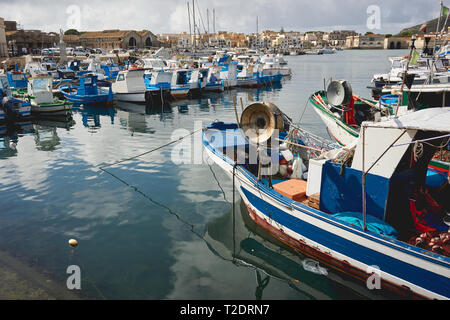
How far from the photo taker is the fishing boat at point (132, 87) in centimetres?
3422

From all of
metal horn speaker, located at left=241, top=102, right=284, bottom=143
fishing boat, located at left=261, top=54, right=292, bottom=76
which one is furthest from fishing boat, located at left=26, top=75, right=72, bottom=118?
fishing boat, located at left=261, top=54, right=292, bottom=76

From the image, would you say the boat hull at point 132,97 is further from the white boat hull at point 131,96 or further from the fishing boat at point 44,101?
the fishing boat at point 44,101

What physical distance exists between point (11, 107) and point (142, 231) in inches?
884

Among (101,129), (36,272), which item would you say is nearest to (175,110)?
(101,129)

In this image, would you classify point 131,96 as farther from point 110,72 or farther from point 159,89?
point 110,72

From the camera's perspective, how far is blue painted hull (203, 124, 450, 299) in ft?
21.2

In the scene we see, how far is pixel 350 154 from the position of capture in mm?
8242

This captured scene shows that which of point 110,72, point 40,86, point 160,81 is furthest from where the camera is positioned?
point 110,72

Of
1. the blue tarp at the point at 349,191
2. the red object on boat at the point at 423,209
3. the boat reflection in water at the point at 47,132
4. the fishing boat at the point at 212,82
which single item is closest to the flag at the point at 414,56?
the red object on boat at the point at 423,209

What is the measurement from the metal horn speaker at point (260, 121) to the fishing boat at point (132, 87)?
87.8ft

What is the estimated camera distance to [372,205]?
7980 millimetres

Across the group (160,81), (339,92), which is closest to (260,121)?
(339,92)

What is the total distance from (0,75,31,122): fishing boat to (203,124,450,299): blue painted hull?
77.6ft

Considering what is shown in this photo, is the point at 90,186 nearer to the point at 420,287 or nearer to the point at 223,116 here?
the point at 420,287
